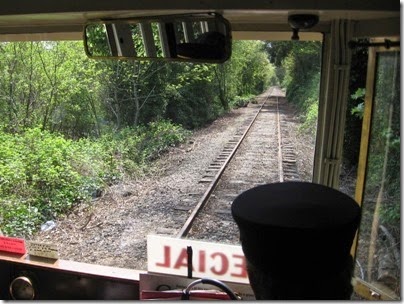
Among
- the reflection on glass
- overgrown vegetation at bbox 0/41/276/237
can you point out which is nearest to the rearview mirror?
→ the reflection on glass

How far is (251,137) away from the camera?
13.6 ft

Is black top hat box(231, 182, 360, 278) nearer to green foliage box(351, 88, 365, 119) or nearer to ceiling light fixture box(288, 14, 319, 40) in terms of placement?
ceiling light fixture box(288, 14, 319, 40)

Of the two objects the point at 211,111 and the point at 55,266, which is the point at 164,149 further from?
the point at 55,266

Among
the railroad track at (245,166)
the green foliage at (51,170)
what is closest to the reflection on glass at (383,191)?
the railroad track at (245,166)

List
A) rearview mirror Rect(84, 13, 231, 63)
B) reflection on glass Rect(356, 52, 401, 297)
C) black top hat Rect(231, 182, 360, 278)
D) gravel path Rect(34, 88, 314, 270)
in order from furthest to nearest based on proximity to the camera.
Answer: gravel path Rect(34, 88, 314, 270), reflection on glass Rect(356, 52, 401, 297), rearview mirror Rect(84, 13, 231, 63), black top hat Rect(231, 182, 360, 278)

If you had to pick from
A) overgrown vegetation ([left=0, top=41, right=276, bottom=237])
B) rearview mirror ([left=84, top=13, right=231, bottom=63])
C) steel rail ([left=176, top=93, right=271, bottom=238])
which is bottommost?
steel rail ([left=176, top=93, right=271, bottom=238])

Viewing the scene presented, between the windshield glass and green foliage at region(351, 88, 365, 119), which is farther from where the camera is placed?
the windshield glass

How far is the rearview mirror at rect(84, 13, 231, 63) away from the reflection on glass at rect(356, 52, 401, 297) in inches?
33.4

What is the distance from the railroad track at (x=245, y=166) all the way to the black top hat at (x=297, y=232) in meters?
1.57

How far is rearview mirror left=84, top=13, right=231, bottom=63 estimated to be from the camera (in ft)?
5.06

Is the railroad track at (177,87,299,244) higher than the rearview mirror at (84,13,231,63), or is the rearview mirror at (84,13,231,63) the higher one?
the rearview mirror at (84,13,231,63)

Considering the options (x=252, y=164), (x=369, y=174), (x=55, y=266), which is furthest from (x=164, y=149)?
(x=369, y=174)

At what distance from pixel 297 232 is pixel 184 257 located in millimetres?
985

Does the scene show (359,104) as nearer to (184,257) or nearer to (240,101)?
(184,257)
